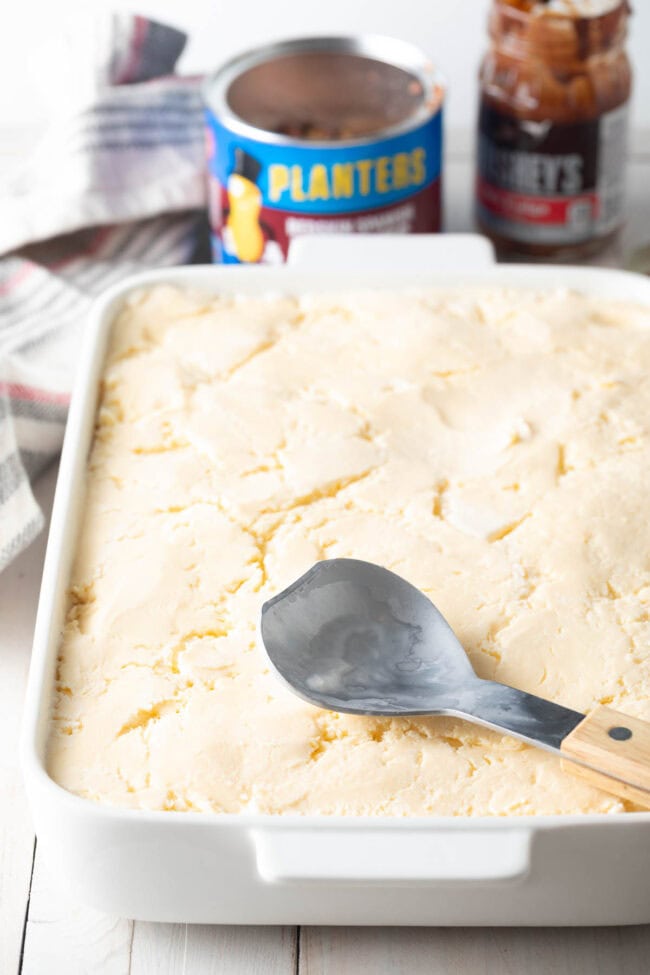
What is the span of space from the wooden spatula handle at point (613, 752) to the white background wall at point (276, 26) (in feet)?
3.84

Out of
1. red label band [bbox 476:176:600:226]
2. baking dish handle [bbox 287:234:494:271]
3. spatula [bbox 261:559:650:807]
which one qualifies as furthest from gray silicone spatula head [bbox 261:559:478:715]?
red label band [bbox 476:176:600:226]

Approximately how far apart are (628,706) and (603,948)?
169 millimetres

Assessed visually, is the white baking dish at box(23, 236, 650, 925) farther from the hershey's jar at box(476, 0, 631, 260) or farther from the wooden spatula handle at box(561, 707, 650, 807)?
the hershey's jar at box(476, 0, 631, 260)

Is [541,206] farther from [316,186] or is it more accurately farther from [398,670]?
[398,670]

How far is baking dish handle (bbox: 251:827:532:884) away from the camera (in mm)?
790

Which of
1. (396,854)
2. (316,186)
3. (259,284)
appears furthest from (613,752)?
(316,186)

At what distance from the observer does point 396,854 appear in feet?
2.60

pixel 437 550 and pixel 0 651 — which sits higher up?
pixel 437 550

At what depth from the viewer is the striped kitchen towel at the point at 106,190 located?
143 cm

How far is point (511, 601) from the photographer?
3.16ft

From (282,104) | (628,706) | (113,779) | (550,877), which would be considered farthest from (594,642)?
(282,104)

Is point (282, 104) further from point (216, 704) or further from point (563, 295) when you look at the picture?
point (216, 704)

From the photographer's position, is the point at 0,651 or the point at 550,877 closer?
the point at 550,877

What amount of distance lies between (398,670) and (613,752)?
0.17 meters
